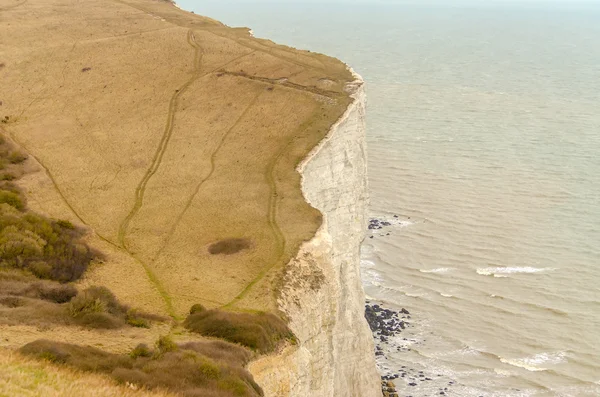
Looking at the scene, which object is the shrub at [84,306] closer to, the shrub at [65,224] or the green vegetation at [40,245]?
the green vegetation at [40,245]

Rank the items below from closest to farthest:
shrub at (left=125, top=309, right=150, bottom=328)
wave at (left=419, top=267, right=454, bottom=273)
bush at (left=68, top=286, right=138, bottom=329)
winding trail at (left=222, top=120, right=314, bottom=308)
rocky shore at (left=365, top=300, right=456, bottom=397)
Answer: bush at (left=68, top=286, right=138, bottom=329), shrub at (left=125, top=309, right=150, bottom=328), winding trail at (left=222, top=120, right=314, bottom=308), rocky shore at (left=365, top=300, right=456, bottom=397), wave at (left=419, top=267, right=454, bottom=273)

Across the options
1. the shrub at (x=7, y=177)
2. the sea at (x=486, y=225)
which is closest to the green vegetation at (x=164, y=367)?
the shrub at (x=7, y=177)

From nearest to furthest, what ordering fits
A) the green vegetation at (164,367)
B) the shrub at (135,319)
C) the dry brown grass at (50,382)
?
the dry brown grass at (50,382) < the green vegetation at (164,367) < the shrub at (135,319)

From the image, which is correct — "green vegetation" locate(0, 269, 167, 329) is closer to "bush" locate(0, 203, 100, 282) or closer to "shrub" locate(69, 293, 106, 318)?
"shrub" locate(69, 293, 106, 318)

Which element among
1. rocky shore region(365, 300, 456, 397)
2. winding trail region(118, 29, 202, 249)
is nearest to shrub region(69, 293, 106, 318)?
winding trail region(118, 29, 202, 249)

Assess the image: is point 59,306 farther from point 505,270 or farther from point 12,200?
point 505,270

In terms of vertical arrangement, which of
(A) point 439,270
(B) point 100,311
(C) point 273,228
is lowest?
(A) point 439,270

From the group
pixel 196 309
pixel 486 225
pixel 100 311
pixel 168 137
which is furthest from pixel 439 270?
pixel 100 311
